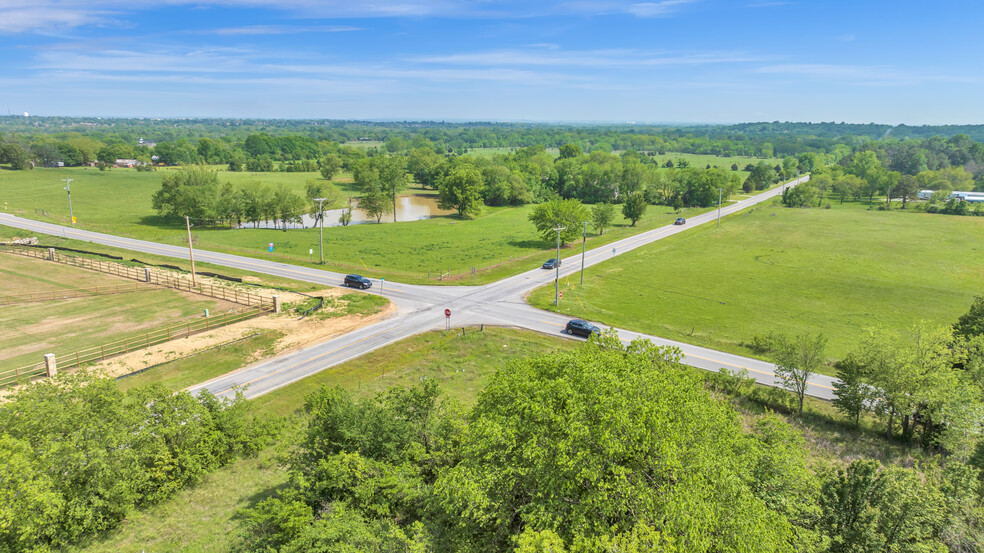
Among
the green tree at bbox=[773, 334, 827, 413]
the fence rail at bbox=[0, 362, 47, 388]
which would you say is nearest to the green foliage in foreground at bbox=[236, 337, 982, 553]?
the green tree at bbox=[773, 334, 827, 413]

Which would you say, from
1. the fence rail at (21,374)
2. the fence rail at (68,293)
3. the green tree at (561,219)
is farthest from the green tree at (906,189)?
the fence rail at (21,374)

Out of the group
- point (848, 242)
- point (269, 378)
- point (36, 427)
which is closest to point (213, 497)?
point (36, 427)

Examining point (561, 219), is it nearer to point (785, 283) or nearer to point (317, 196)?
point (785, 283)

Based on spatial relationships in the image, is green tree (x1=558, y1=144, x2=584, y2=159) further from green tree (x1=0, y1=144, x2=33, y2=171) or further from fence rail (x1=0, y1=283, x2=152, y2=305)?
green tree (x1=0, y1=144, x2=33, y2=171)

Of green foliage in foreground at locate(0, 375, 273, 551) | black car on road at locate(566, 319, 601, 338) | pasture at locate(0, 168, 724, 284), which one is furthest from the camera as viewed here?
pasture at locate(0, 168, 724, 284)

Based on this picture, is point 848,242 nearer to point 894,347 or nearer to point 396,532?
point 894,347

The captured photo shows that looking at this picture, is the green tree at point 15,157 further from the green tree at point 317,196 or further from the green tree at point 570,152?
the green tree at point 570,152

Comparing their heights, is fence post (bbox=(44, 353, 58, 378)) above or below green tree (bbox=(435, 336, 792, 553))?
below
